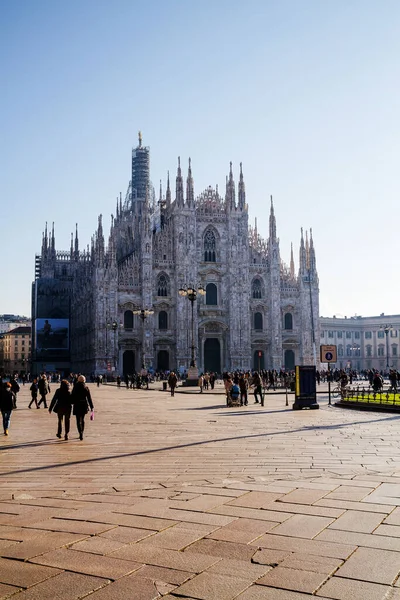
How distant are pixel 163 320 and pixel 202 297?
4457 mm

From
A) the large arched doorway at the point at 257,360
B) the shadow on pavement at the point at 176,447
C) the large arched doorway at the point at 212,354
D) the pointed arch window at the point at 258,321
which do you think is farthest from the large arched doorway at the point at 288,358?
the shadow on pavement at the point at 176,447

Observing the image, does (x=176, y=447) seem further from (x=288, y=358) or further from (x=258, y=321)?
(x=288, y=358)

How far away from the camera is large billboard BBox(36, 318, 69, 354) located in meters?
71.3

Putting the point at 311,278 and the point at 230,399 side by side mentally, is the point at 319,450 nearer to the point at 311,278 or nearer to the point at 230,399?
the point at 230,399

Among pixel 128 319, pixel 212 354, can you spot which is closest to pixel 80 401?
pixel 128 319

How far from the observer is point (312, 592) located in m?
4.25

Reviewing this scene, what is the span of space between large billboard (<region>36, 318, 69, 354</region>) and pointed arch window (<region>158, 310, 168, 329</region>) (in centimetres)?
1612

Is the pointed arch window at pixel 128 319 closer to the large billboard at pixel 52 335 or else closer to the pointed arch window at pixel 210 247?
the pointed arch window at pixel 210 247

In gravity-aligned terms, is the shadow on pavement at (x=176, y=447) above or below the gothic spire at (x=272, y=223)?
below

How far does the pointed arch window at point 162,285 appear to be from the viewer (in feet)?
198

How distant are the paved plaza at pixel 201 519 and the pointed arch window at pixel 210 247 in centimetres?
5041

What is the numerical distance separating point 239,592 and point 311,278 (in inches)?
2423

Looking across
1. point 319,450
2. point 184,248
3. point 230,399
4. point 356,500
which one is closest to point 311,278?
point 184,248

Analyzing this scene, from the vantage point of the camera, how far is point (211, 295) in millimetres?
62125
